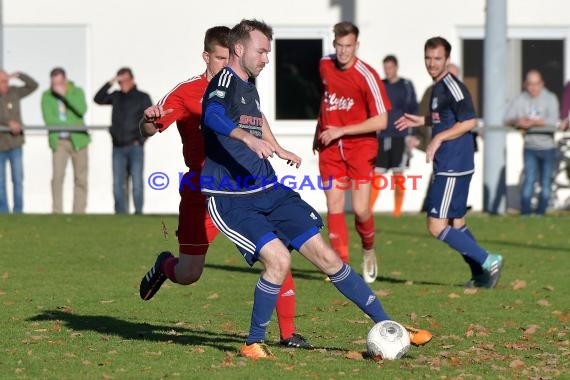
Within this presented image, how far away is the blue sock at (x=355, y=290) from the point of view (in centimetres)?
902

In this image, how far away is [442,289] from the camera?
13359 millimetres

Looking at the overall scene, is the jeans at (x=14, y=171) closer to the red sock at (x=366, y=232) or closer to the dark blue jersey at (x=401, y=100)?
the dark blue jersey at (x=401, y=100)

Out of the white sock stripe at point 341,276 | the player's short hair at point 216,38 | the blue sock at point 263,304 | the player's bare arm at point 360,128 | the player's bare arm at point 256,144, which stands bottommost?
the blue sock at point 263,304

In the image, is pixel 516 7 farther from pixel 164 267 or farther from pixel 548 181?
pixel 164 267

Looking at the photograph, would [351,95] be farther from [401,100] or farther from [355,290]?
[401,100]

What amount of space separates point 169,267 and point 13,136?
11019mm

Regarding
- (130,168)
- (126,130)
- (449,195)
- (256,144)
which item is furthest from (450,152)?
(130,168)

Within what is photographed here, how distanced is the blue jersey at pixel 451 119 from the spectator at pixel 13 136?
30.7 feet

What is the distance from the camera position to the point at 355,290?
9.02 metres

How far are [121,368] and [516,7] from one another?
53.5ft

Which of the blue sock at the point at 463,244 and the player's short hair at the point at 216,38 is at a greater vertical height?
the player's short hair at the point at 216,38

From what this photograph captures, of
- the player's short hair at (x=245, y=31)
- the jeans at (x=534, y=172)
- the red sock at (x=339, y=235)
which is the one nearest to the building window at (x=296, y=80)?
the jeans at (x=534, y=172)

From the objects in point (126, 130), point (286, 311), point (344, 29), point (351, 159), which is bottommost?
point (286, 311)

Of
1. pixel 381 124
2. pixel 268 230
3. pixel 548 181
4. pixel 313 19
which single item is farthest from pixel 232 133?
pixel 313 19
